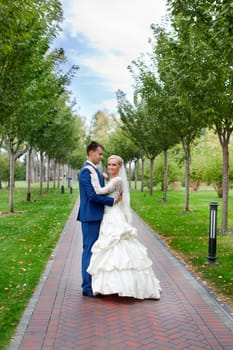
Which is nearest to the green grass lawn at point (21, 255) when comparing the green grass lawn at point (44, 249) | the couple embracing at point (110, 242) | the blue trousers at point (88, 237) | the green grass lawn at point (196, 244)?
the green grass lawn at point (44, 249)

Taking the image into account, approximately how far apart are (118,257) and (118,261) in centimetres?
7

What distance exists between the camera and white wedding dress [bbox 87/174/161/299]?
6.53 m

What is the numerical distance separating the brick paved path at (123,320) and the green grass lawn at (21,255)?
0.17m

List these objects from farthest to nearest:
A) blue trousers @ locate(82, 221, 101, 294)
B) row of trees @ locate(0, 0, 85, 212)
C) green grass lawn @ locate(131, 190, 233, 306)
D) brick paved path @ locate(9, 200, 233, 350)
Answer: green grass lawn @ locate(131, 190, 233, 306), row of trees @ locate(0, 0, 85, 212), blue trousers @ locate(82, 221, 101, 294), brick paved path @ locate(9, 200, 233, 350)

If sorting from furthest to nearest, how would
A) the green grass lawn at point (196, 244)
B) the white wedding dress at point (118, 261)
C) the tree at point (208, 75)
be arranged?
the tree at point (208, 75), the green grass lawn at point (196, 244), the white wedding dress at point (118, 261)

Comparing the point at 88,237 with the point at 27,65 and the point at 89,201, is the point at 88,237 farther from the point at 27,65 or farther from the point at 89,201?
the point at 27,65

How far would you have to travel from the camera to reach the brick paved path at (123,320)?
16.4ft

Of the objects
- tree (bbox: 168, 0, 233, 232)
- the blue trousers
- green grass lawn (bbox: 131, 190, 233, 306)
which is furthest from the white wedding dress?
tree (bbox: 168, 0, 233, 232)

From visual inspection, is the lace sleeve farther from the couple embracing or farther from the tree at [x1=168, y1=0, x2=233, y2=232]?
the tree at [x1=168, y1=0, x2=233, y2=232]

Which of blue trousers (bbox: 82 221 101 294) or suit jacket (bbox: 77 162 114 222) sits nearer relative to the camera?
suit jacket (bbox: 77 162 114 222)

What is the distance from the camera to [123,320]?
5.71 m

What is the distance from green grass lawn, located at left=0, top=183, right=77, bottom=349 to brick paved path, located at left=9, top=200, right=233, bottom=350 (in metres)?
0.17

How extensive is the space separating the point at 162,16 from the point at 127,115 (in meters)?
16.1

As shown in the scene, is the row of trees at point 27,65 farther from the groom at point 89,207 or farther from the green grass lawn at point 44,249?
the green grass lawn at point 44,249
